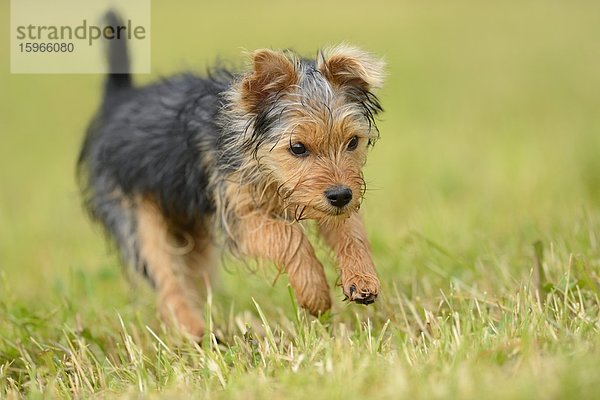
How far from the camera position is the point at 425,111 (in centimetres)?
1352

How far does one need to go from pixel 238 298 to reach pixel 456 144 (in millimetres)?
5068

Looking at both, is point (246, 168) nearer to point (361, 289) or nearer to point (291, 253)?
point (291, 253)

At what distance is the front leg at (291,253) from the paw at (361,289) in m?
0.22

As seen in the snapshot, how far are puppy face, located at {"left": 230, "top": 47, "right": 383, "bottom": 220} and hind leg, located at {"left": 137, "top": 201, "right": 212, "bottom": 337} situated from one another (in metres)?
1.62

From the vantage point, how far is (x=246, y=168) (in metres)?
5.35

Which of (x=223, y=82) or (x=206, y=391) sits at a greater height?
(x=223, y=82)

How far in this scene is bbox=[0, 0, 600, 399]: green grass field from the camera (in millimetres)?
4125

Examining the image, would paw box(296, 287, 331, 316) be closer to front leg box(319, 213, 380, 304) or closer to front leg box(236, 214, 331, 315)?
front leg box(236, 214, 331, 315)

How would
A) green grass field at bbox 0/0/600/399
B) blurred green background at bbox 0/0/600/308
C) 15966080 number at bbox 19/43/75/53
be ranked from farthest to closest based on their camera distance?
15966080 number at bbox 19/43/75/53, blurred green background at bbox 0/0/600/308, green grass field at bbox 0/0/600/399

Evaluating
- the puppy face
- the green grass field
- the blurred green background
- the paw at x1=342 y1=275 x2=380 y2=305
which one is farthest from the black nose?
the blurred green background

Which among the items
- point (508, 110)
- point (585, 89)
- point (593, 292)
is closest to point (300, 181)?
point (593, 292)

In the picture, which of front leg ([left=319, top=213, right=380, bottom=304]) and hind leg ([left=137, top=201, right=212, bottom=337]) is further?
hind leg ([left=137, top=201, right=212, bottom=337])

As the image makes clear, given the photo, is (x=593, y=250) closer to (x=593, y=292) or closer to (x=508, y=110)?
(x=593, y=292)

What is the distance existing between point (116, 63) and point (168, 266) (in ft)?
5.19
